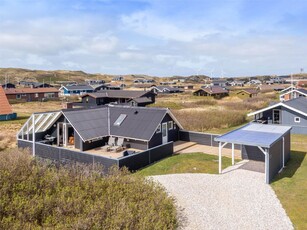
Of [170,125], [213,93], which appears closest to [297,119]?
[170,125]

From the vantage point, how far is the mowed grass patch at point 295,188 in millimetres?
12094

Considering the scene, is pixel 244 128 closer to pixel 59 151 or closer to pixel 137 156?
pixel 137 156

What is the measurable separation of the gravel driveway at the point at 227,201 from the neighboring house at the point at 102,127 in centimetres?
762

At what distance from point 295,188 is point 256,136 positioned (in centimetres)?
407

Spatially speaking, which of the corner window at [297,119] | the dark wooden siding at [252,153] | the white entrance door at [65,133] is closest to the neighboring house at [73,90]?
the white entrance door at [65,133]

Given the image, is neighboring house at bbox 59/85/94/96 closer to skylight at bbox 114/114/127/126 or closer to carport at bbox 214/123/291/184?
skylight at bbox 114/114/127/126

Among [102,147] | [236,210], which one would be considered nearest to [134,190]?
[236,210]

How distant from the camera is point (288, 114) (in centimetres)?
3228

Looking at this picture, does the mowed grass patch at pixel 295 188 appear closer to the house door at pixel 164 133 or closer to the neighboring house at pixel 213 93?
the house door at pixel 164 133

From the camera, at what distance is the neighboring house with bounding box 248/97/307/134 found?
103 ft

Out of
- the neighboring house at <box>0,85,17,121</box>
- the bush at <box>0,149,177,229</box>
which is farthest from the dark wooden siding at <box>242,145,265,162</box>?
the neighboring house at <box>0,85,17,121</box>

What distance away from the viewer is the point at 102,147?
24.3 metres

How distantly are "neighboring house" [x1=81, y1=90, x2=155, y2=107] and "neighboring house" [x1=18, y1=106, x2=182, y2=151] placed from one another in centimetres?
3264

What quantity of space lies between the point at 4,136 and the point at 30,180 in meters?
23.3
